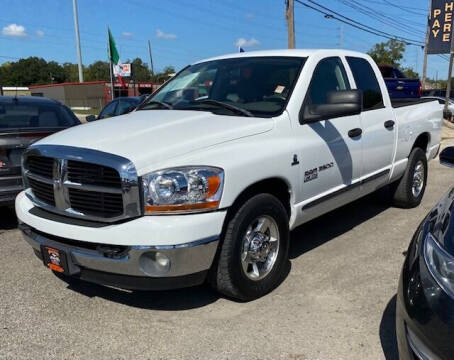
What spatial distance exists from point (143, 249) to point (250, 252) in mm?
882

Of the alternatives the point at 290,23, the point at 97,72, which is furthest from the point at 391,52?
the point at 97,72

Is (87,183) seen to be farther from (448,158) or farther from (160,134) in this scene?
(448,158)

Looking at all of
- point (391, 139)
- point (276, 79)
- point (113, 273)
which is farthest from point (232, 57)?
point (113, 273)

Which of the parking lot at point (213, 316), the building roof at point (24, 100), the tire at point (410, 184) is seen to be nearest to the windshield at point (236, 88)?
the parking lot at point (213, 316)

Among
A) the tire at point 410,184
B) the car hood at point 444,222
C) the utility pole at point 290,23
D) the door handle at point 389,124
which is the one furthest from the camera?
the utility pole at point 290,23

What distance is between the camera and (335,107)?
3.77 m

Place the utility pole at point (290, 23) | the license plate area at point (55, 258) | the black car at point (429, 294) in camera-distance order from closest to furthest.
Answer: the black car at point (429, 294) → the license plate area at point (55, 258) → the utility pole at point (290, 23)

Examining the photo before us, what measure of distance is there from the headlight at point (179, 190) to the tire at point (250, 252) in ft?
1.10

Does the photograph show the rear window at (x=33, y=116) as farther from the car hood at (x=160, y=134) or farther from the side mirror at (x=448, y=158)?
the side mirror at (x=448, y=158)

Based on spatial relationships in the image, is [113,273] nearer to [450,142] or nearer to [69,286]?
[69,286]

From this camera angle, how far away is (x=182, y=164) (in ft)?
9.65

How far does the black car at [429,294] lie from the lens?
1896 mm

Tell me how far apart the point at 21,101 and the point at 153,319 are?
12.9 ft

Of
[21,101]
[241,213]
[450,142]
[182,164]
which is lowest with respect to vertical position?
[450,142]
